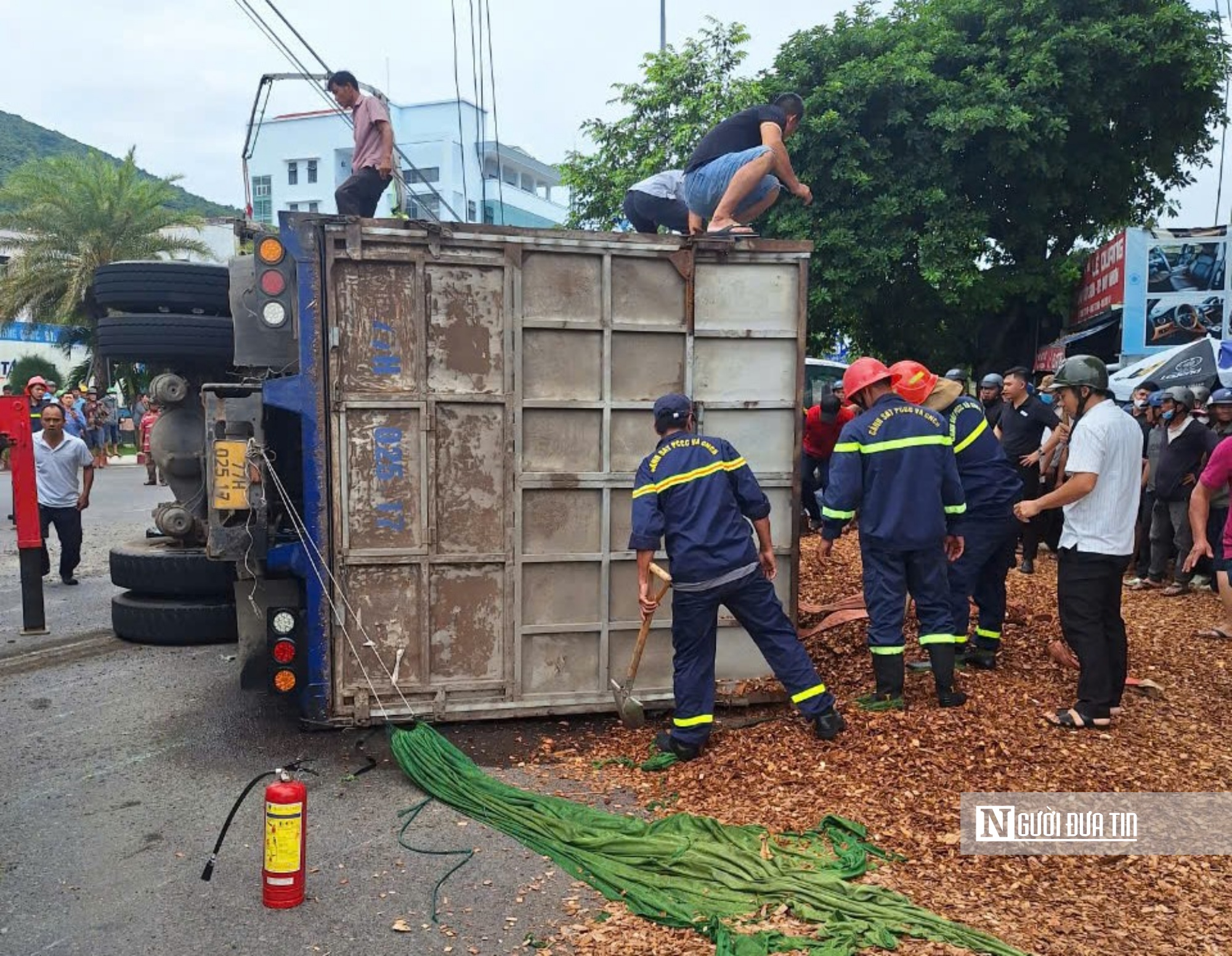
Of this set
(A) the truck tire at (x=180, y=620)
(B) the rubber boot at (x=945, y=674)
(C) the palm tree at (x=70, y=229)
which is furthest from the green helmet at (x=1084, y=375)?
(C) the palm tree at (x=70, y=229)

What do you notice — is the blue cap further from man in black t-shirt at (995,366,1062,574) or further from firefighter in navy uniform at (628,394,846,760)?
man in black t-shirt at (995,366,1062,574)

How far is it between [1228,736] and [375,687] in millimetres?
4366

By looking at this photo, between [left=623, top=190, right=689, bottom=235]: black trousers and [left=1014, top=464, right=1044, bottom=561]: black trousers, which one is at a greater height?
[left=623, top=190, right=689, bottom=235]: black trousers

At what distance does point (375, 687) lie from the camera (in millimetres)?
5156

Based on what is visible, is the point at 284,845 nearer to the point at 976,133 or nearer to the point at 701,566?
the point at 701,566

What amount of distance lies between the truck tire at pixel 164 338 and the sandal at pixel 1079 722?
5.08m

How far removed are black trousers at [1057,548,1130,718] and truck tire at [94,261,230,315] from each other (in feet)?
16.6

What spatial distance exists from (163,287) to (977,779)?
5298 millimetres

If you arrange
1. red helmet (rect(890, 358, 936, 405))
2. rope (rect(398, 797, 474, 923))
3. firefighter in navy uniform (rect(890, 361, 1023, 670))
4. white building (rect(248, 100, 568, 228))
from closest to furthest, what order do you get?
rope (rect(398, 797, 474, 923)) < red helmet (rect(890, 358, 936, 405)) < firefighter in navy uniform (rect(890, 361, 1023, 670)) < white building (rect(248, 100, 568, 228))

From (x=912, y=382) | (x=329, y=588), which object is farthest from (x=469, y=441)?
(x=912, y=382)

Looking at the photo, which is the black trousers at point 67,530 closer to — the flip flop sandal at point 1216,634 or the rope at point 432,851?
the rope at point 432,851

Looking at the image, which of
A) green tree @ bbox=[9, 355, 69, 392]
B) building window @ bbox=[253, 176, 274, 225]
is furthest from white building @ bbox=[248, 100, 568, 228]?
green tree @ bbox=[9, 355, 69, 392]

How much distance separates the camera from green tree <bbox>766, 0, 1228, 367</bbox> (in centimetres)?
1542

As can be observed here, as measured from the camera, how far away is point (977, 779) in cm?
434
